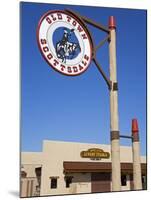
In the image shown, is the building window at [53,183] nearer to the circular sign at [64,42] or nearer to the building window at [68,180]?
the building window at [68,180]

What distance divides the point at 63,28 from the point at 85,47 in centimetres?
31

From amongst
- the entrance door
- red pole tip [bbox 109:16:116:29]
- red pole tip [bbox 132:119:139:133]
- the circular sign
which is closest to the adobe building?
the entrance door

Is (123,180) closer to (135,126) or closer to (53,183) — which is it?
(135,126)

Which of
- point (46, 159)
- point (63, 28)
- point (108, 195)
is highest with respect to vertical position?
point (63, 28)

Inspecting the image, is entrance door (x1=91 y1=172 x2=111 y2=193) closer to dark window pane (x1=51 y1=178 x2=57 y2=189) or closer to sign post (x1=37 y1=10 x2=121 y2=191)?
sign post (x1=37 y1=10 x2=121 y2=191)

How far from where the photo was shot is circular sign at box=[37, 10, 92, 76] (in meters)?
5.27

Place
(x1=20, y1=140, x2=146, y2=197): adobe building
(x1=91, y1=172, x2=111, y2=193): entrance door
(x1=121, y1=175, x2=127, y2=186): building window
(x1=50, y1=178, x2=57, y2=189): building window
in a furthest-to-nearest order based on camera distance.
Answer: (x1=121, y1=175, x2=127, y2=186): building window
(x1=91, y1=172, x2=111, y2=193): entrance door
(x1=50, y1=178, x2=57, y2=189): building window
(x1=20, y1=140, x2=146, y2=197): adobe building

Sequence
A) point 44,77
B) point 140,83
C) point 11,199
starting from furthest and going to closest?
point 140,83 < point 44,77 < point 11,199

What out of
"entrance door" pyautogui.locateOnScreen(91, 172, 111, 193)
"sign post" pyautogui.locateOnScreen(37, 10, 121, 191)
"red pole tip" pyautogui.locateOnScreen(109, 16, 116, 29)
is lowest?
"entrance door" pyautogui.locateOnScreen(91, 172, 111, 193)

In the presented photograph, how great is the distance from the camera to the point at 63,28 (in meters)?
5.36

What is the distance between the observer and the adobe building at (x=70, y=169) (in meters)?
5.09

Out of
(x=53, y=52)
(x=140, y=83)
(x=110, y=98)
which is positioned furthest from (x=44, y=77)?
(x=140, y=83)

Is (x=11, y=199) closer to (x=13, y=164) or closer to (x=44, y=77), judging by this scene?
(x=13, y=164)

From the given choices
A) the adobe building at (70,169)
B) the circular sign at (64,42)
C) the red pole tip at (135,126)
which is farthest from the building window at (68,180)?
the circular sign at (64,42)
